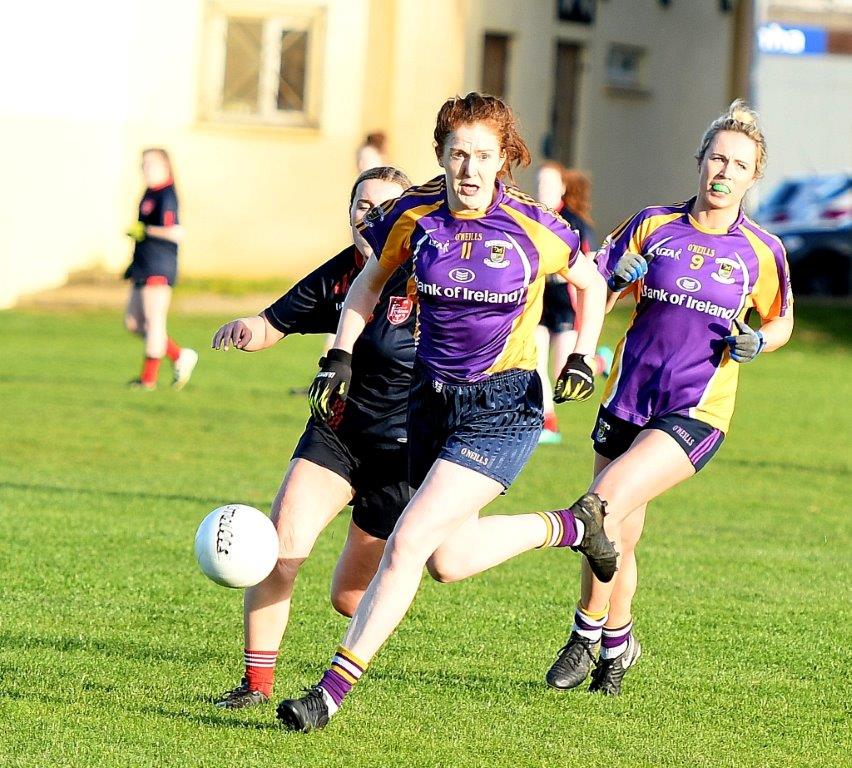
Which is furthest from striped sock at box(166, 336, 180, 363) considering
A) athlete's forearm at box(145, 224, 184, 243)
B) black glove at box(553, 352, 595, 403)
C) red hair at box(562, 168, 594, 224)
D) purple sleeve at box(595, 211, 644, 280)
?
black glove at box(553, 352, 595, 403)

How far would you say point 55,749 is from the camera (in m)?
5.39

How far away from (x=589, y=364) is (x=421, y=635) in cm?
190

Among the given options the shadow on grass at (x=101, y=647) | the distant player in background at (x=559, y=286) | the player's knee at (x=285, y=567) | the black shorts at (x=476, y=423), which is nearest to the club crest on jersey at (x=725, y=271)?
the black shorts at (x=476, y=423)

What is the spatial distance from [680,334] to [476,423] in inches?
45.2

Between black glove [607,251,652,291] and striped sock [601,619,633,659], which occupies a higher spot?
black glove [607,251,652,291]

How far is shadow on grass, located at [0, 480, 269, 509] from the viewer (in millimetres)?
10727

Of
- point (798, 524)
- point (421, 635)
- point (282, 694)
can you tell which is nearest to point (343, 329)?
point (282, 694)

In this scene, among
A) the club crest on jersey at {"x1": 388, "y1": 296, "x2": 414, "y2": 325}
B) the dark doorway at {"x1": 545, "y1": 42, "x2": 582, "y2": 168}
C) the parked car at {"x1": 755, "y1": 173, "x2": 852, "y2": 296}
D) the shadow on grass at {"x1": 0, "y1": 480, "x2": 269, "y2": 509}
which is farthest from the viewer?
the dark doorway at {"x1": 545, "y1": 42, "x2": 582, "y2": 168}

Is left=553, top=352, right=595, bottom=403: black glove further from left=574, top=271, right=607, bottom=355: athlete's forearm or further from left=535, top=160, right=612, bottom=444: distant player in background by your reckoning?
left=535, top=160, right=612, bottom=444: distant player in background

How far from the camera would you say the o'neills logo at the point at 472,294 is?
18.5 feet

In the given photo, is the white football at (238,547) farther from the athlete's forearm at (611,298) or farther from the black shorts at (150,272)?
the black shorts at (150,272)

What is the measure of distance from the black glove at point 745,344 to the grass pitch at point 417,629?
132 centimetres

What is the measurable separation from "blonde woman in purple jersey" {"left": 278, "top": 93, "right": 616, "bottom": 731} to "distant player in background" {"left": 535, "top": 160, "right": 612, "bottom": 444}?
728 centimetres

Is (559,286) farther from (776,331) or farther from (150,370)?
(776,331)
